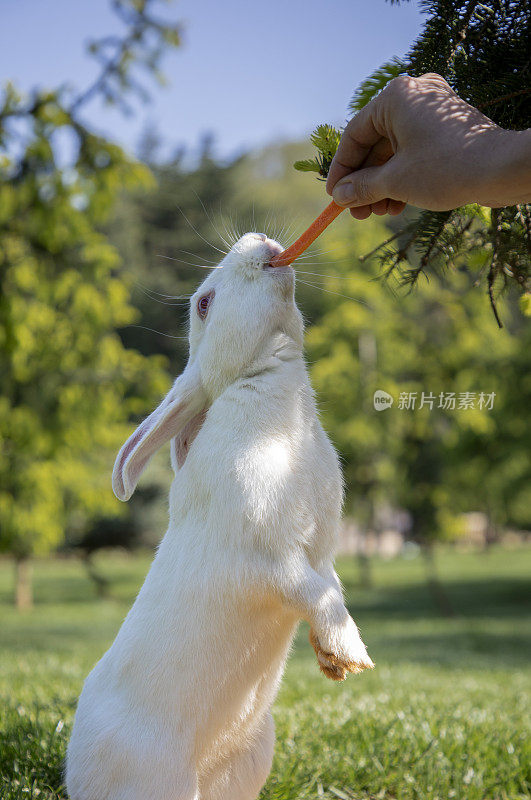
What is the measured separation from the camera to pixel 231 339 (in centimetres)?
235

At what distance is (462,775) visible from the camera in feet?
10.8

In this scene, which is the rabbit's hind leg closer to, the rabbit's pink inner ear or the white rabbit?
the white rabbit

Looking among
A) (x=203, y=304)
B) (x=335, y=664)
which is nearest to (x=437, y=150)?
(x=203, y=304)

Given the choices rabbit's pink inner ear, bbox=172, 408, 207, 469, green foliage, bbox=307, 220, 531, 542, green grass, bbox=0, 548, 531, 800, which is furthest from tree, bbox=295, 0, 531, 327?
green foliage, bbox=307, 220, 531, 542

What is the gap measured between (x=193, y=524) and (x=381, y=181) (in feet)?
3.67

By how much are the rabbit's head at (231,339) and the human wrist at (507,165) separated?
77 centimetres

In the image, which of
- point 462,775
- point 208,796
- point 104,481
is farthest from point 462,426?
point 208,796

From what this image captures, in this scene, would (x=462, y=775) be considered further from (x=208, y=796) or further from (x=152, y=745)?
(x=152, y=745)

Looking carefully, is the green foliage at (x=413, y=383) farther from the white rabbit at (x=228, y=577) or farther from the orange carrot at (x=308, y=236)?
the white rabbit at (x=228, y=577)

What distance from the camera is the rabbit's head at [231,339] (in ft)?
7.70

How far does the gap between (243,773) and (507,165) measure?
1.97 m

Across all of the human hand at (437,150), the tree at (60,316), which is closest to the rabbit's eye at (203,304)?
the human hand at (437,150)

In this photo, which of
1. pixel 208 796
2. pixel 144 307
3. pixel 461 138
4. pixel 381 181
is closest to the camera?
pixel 461 138

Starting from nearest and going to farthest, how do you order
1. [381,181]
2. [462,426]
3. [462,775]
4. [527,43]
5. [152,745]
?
[381,181], [152,745], [527,43], [462,775], [462,426]
